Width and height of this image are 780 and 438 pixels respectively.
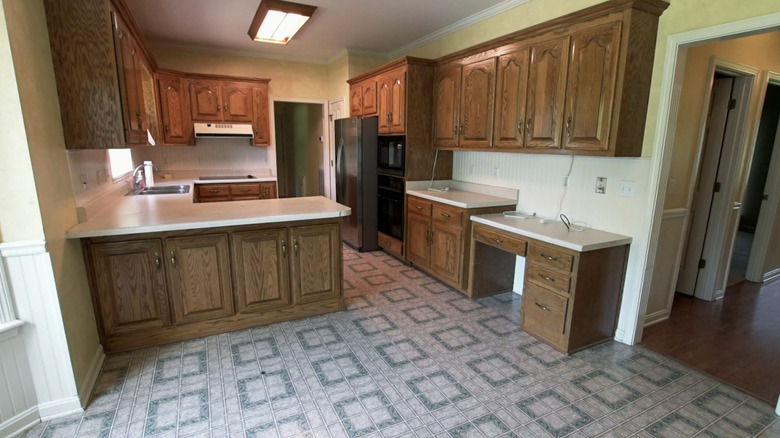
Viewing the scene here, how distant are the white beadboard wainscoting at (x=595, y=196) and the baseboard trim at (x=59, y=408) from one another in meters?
3.40

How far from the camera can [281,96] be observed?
588 centimetres

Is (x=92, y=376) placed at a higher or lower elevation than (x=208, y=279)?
lower

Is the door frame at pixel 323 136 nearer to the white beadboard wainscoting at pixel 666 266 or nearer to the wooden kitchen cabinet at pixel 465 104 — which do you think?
the wooden kitchen cabinet at pixel 465 104

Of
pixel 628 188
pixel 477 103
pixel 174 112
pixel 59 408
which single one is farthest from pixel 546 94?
pixel 174 112

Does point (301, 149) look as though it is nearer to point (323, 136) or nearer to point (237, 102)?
point (323, 136)

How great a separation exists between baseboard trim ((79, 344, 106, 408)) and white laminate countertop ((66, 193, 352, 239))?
2.53 ft

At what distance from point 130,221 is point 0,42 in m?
1.16

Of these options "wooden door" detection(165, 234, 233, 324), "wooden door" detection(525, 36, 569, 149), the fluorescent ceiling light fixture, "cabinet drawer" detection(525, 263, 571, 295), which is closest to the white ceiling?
the fluorescent ceiling light fixture

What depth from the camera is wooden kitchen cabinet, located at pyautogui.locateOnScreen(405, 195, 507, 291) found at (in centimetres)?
344

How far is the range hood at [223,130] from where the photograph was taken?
5.14 m

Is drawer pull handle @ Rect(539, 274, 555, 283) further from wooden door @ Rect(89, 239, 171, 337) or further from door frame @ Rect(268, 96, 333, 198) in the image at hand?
door frame @ Rect(268, 96, 333, 198)

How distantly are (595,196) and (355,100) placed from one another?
3331mm

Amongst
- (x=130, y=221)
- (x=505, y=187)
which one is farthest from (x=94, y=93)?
(x=505, y=187)

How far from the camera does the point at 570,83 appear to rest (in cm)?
261
